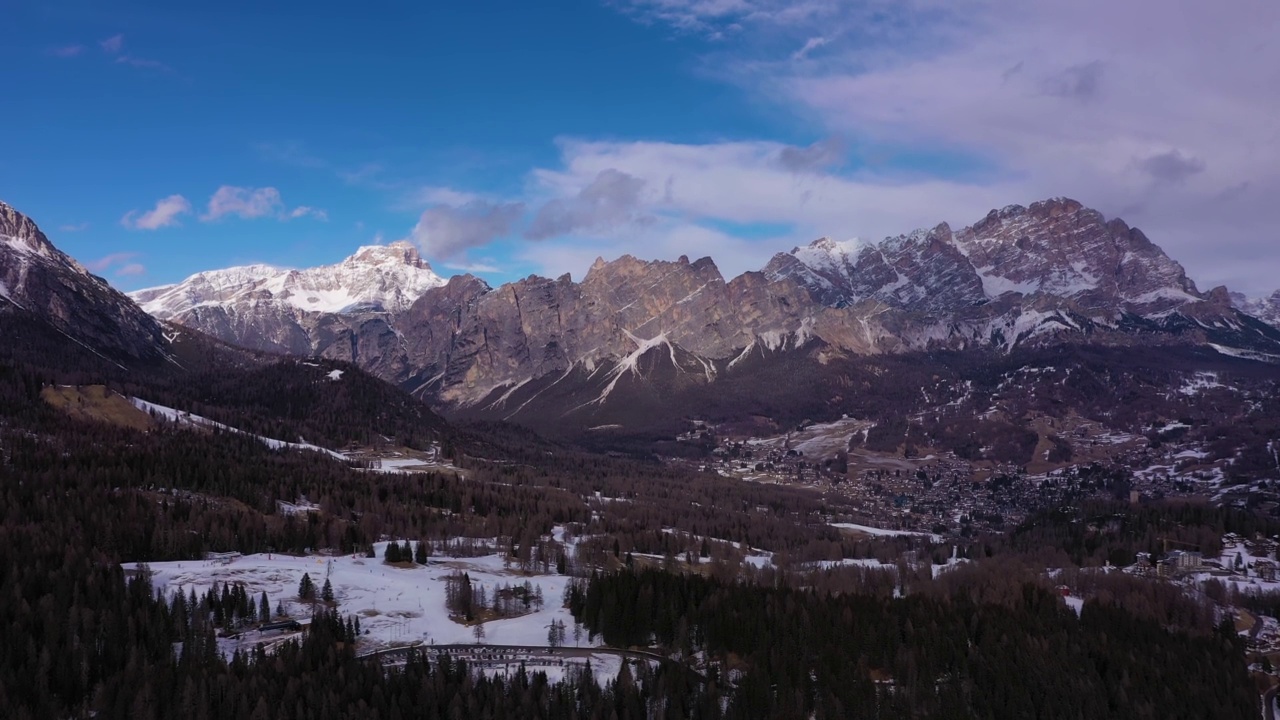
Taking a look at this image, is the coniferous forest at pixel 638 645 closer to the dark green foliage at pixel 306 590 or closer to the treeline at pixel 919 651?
the treeline at pixel 919 651

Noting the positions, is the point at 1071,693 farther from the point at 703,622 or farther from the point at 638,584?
the point at 638,584

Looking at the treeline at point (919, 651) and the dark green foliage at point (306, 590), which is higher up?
the dark green foliage at point (306, 590)

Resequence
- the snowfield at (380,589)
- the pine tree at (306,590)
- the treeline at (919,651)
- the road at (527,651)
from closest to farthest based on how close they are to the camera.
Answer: the treeline at (919,651) < the road at (527,651) < the snowfield at (380,589) < the pine tree at (306,590)

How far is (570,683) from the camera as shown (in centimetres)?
10544

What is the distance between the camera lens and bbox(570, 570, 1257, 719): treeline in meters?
107

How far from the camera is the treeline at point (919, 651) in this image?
107062 mm

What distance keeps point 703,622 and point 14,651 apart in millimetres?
74092

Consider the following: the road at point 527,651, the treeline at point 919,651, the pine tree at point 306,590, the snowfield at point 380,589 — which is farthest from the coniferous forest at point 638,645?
the snowfield at point 380,589

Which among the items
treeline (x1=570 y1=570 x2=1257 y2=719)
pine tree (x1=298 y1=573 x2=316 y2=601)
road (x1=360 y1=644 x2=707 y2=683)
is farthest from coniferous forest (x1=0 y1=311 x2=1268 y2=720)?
road (x1=360 y1=644 x2=707 y2=683)

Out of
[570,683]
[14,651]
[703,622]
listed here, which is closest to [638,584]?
[703,622]

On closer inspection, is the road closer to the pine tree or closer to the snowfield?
the snowfield

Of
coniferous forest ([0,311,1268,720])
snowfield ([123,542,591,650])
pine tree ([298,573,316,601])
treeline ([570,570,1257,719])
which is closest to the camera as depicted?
coniferous forest ([0,311,1268,720])

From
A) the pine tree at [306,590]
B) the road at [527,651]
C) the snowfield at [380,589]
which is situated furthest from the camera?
the pine tree at [306,590]

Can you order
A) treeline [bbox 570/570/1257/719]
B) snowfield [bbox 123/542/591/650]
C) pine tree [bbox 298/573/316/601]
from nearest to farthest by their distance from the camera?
1. treeline [bbox 570/570/1257/719]
2. snowfield [bbox 123/542/591/650]
3. pine tree [bbox 298/573/316/601]
